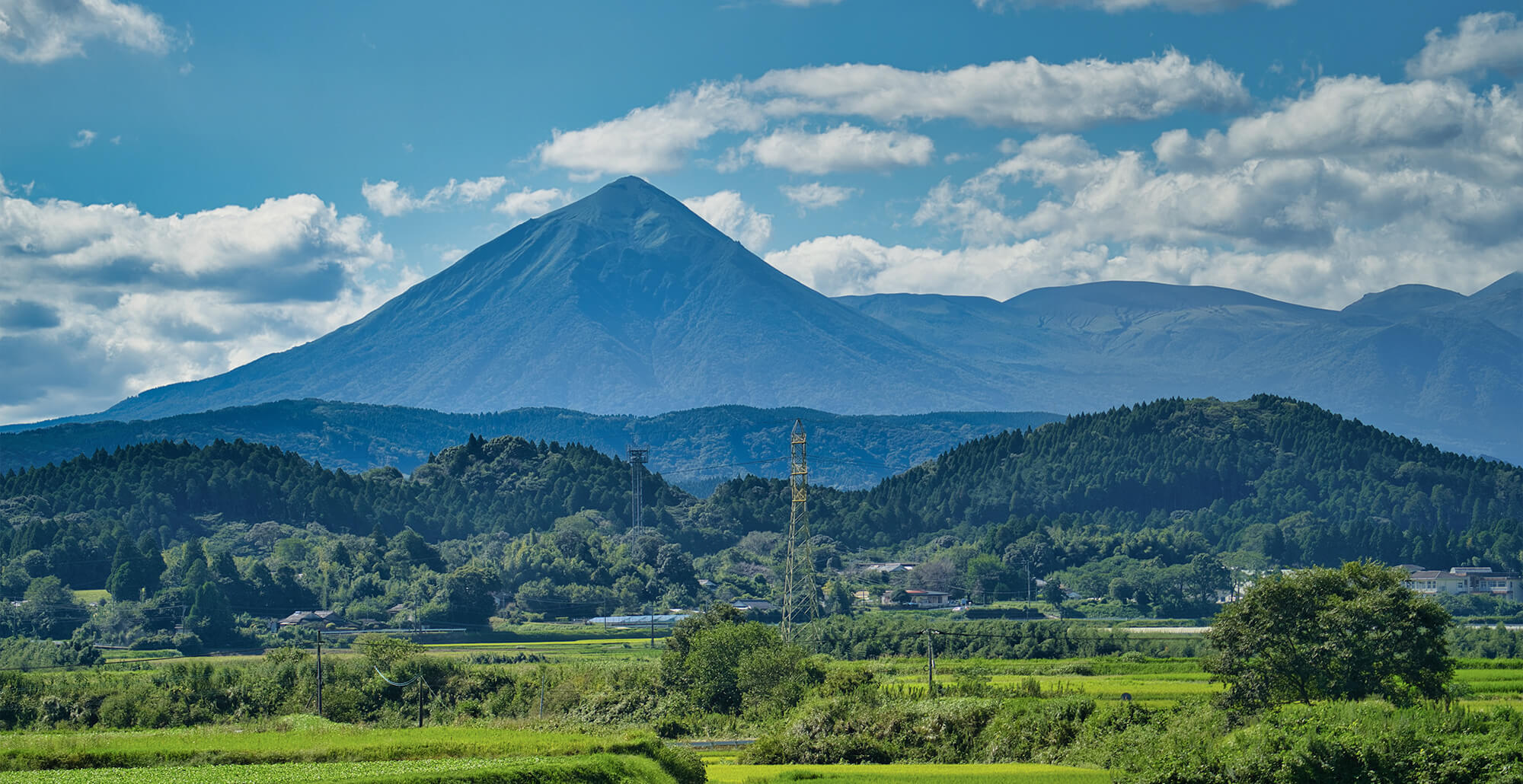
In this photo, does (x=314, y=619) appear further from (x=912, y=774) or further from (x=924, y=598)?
(x=912, y=774)

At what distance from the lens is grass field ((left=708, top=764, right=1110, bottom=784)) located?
4119 cm

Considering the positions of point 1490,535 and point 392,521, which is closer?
point 1490,535

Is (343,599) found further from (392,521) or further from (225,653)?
(392,521)

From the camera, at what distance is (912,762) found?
4912cm

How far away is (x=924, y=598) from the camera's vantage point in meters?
140

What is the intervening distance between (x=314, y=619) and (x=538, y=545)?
3682cm

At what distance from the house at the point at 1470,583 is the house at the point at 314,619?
92.7 metres

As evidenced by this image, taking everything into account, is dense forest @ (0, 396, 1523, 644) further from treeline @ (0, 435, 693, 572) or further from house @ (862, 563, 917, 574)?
house @ (862, 563, 917, 574)

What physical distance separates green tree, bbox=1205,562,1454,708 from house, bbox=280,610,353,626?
85231 mm

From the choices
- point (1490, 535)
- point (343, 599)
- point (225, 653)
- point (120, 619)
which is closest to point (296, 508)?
point (343, 599)

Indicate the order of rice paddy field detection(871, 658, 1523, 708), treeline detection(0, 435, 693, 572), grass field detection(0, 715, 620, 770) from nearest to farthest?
grass field detection(0, 715, 620, 770)
rice paddy field detection(871, 658, 1523, 708)
treeline detection(0, 435, 693, 572)

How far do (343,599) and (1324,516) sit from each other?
121017 mm

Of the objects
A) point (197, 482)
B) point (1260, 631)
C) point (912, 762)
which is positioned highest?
point (197, 482)

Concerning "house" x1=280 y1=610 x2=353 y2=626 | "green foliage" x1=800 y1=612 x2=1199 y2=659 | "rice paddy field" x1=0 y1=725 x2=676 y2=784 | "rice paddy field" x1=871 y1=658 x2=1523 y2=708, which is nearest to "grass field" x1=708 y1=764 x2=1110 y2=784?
"rice paddy field" x1=0 y1=725 x2=676 y2=784
